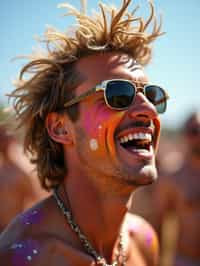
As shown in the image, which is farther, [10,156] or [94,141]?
[10,156]

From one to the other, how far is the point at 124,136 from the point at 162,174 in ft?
10.7

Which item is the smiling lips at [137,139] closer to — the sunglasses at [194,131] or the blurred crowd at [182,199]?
the blurred crowd at [182,199]

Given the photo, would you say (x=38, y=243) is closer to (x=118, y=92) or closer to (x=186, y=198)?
(x=118, y=92)

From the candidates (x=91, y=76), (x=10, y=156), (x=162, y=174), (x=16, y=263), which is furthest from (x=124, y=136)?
(x=10, y=156)

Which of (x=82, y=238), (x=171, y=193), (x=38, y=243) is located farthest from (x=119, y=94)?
(x=171, y=193)

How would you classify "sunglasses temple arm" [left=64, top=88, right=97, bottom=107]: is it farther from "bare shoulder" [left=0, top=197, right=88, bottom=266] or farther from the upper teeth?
"bare shoulder" [left=0, top=197, right=88, bottom=266]

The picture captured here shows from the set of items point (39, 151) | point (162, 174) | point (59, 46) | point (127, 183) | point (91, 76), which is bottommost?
point (162, 174)

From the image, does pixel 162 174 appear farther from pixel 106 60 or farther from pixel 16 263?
pixel 16 263

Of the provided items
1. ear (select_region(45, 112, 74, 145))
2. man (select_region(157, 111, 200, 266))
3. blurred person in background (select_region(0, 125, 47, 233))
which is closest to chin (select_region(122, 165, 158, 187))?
ear (select_region(45, 112, 74, 145))

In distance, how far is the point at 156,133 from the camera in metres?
3.11

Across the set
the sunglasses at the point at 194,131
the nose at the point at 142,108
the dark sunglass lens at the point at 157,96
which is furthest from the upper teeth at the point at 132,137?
the sunglasses at the point at 194,131

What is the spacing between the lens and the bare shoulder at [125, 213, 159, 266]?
325cm

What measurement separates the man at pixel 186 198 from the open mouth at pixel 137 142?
260 cm

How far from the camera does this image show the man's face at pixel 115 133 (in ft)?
9.44
